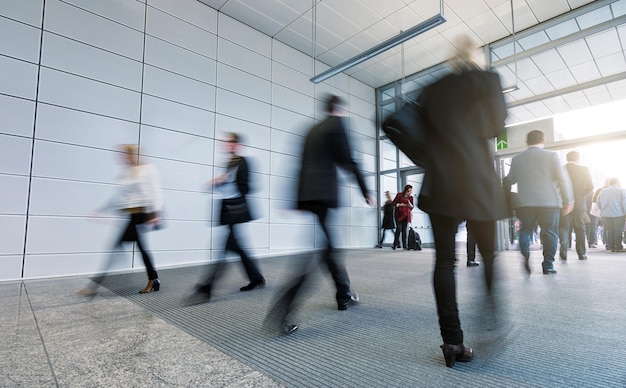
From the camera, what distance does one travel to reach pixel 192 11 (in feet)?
17.4

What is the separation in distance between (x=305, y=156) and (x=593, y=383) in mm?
1493

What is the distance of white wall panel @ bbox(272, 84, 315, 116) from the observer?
20.9 ft

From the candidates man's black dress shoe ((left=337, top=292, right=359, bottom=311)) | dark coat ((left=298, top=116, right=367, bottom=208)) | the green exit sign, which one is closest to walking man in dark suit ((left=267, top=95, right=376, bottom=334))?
dark coat ((left=298, top=116, right=367, bottom=208))

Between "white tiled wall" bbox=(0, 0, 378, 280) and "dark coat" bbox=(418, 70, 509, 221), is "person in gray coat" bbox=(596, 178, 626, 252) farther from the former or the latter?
"dark coat" bbox=(418, 70, 509, 221)

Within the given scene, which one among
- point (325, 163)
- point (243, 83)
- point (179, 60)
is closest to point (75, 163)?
point (179, 60)

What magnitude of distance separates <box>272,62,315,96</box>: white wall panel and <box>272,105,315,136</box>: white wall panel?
0.53 metres

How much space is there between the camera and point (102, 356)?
1395 millimetres

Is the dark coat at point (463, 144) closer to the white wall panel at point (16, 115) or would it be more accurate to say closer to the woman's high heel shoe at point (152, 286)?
the woman's high heel shoe at point (152, 286)

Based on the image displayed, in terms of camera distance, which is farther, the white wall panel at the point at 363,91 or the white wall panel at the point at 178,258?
the white wall panel at the point at 363,91

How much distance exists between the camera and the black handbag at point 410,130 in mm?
1344

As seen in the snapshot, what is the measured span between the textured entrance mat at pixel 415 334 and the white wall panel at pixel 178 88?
3087 millimetres

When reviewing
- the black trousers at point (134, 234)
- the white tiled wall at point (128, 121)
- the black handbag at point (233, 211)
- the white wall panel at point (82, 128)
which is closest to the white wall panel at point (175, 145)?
the white tiled wall at point (128, 121)

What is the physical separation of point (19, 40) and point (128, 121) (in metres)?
1.37

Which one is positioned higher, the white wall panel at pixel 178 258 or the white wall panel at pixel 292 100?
the white wall panel at pixel 292 100
